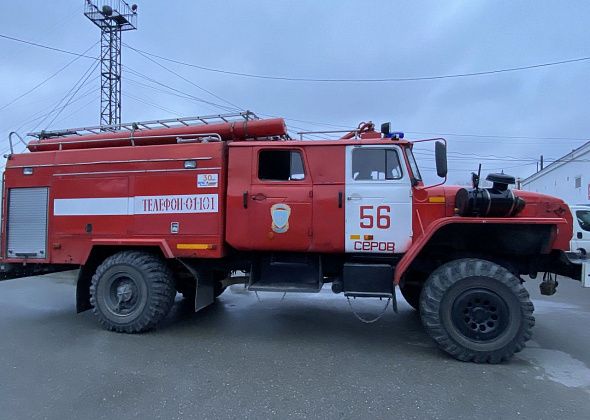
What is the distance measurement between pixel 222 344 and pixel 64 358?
6.05ft

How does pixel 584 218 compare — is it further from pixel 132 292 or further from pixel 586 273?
pixel 132 292

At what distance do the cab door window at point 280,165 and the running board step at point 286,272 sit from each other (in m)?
1.12

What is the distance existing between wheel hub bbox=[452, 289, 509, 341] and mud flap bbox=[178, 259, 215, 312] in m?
3.46

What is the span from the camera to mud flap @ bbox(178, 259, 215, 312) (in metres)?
6.47

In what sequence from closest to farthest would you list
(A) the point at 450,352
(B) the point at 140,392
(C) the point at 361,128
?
(B) the point at 140,392 → (A) the point at 450,352 → (C) the point at 361,128

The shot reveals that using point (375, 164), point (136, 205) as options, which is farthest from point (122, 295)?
point (375, 164)

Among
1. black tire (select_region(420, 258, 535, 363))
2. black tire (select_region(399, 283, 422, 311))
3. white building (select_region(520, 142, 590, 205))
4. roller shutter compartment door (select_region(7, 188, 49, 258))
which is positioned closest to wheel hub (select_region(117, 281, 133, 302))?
roller shutter compartment door (select_region(7, 188, 49, 258))

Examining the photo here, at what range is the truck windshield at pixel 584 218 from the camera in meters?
12.4

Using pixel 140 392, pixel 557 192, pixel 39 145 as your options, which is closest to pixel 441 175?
pixel 140 392

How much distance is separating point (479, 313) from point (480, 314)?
2 centimetres

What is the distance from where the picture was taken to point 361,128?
6.37 metres

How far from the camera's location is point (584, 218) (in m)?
12.6

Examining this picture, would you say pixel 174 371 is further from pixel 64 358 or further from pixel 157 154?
pixel 157 154

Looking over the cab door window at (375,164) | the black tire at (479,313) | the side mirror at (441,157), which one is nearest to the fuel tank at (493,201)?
the side mirror at (441,157)
